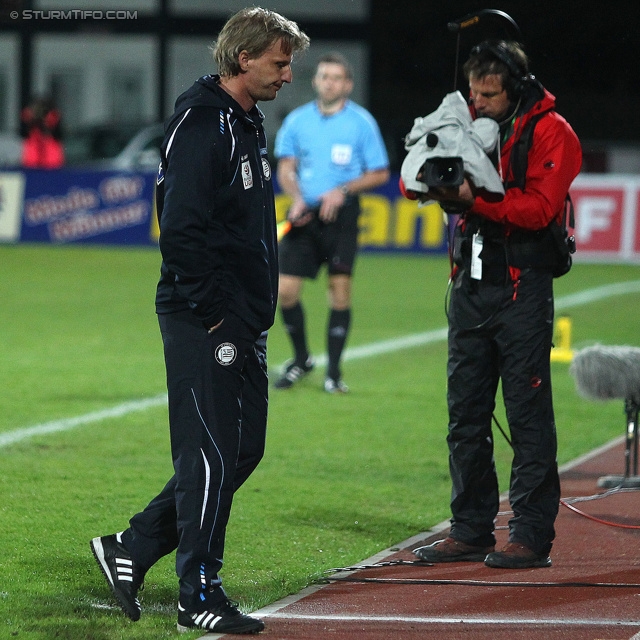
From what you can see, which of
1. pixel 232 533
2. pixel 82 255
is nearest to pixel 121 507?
pixel 232 533

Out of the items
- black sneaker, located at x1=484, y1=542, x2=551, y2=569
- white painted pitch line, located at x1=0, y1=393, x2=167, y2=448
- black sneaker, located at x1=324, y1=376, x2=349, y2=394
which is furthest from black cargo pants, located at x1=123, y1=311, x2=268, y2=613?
black sneaker, located at x1=324, y1=376, x2=349, y2=394

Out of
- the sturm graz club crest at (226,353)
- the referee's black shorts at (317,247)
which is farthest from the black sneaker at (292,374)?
the sturm graz club crest at (226,353)

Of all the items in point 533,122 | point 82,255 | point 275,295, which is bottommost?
point 82,255

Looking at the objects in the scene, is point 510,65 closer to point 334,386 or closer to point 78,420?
point 78,420

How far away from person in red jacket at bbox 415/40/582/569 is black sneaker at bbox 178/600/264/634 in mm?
1258

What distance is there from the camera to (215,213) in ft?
14.5

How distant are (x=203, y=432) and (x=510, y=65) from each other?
1.94m

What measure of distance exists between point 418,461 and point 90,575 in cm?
290

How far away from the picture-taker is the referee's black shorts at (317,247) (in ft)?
33.1

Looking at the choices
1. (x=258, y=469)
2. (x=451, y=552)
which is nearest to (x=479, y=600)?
(x=451, y=552)

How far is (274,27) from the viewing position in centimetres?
443

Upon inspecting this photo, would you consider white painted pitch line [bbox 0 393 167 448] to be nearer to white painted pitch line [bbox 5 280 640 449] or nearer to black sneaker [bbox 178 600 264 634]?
white painted pitch line [bbox 5 280 640 449]

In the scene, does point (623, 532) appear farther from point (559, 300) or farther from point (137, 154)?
point (137, 154)

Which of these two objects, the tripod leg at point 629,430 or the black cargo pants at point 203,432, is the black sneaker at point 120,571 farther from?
the tripod leg at point 629,430
